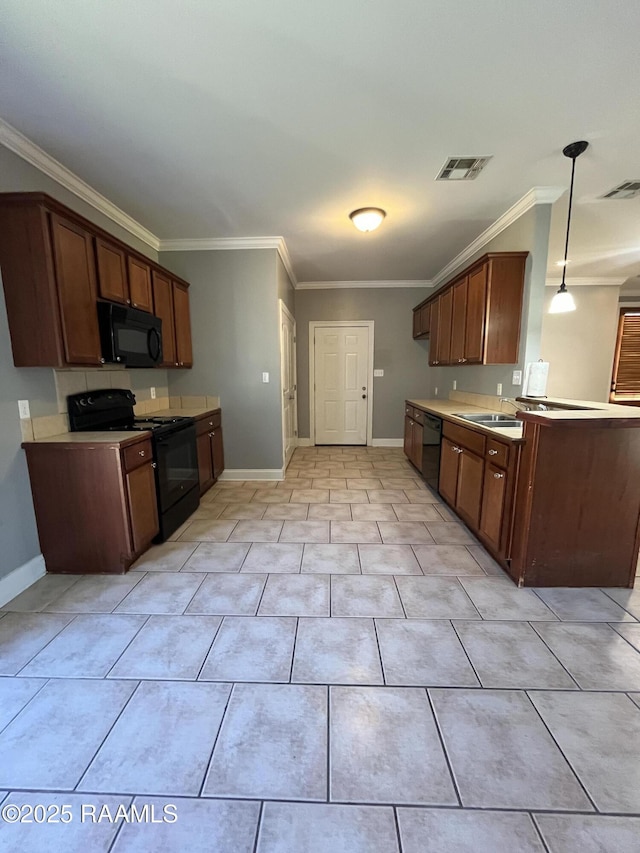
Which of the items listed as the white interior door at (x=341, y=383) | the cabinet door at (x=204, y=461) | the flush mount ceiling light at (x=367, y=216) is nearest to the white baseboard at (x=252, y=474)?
the cabinet door at (x=204, y=461)

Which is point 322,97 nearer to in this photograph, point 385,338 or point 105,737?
point 105,737

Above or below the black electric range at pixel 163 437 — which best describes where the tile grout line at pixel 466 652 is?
below

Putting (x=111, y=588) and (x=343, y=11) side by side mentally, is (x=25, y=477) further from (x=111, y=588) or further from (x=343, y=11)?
(x=343, y=11)

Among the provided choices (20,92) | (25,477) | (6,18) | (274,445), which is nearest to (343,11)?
(6,18)

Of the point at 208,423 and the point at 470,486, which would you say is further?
the point at 208,423

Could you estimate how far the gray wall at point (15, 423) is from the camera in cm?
207

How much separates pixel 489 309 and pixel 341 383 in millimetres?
3045

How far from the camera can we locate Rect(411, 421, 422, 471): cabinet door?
424cm

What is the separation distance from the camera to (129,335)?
2746mm

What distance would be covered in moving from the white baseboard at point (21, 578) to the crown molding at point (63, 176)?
2.52 metres

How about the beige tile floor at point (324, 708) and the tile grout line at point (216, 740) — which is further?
the tile grout line at point (216, 740)

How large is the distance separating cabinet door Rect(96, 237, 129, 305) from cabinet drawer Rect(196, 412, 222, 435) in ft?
4.14

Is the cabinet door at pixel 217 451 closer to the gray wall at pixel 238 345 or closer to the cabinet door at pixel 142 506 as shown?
the gray wall at pixel 238 345

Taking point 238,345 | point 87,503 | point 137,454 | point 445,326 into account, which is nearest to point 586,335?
point 445,326
